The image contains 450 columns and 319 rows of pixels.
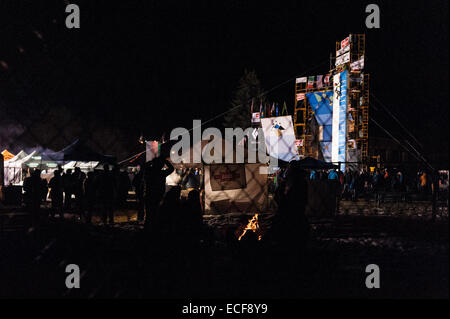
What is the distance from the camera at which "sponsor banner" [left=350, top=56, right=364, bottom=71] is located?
19048mm

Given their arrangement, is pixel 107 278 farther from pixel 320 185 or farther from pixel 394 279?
pixel 320 185

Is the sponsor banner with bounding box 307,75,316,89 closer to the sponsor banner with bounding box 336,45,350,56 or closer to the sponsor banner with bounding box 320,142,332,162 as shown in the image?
the sponsor banner with bounding box 336,45,350,56

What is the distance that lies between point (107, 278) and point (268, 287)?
2275 mm

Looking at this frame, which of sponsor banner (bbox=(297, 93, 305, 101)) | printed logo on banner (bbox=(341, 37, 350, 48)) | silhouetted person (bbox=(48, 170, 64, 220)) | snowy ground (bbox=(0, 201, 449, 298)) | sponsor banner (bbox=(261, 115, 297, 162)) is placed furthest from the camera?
sponsor banner (bbox=(297, 93, 305, 101))

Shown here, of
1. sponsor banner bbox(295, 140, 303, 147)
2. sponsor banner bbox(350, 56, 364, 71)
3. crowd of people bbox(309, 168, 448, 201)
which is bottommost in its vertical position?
crowd of people bbox(309, 168, 448, 201)

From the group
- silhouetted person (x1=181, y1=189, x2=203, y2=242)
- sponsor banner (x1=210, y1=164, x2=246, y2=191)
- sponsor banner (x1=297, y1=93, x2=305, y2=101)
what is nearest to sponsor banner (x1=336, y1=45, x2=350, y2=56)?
sponsor banner (x1=297, y1=93, x2=305, y2=101)

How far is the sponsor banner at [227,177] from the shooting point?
10164mm

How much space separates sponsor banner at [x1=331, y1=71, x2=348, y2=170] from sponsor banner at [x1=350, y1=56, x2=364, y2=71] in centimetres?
55

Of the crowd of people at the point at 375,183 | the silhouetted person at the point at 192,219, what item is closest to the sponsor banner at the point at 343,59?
the crowd of people at the point at 375,183

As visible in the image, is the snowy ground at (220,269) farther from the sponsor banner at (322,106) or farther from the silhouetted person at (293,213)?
the sponsor banner at (322,106)

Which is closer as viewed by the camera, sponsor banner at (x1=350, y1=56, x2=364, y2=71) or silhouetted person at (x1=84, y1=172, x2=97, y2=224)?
silhouetted person at (x1=84, y1=172, x2=97, y2=224)

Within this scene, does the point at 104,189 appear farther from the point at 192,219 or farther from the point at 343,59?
the point at 343,59

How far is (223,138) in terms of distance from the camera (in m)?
10.2

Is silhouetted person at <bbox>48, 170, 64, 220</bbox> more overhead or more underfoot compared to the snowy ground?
more overhead
